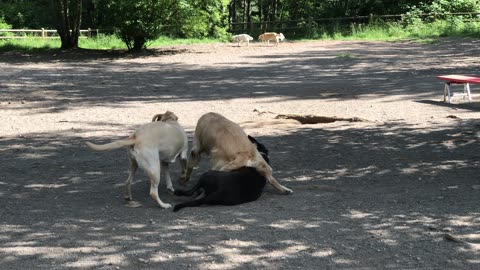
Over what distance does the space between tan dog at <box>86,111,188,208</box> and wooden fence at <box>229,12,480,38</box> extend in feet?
120

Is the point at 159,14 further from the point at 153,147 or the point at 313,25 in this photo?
the point at 153,147

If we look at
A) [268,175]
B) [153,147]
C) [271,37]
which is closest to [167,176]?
[153,147]

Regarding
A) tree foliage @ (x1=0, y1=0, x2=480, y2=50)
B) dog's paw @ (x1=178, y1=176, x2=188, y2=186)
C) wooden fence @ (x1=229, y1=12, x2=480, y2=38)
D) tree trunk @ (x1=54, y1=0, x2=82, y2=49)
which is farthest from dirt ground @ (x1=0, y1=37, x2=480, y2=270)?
wooden fence @ (x1=229, y1=12, x2=480, y2=38)

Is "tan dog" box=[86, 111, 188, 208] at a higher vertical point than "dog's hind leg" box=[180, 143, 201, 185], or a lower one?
higher

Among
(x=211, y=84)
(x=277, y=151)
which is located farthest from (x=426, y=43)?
(x=277, y=151)

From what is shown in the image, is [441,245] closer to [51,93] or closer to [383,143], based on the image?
[383,143]

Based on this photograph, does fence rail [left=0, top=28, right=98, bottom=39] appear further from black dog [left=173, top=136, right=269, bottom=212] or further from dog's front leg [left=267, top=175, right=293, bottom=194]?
black dog [left=173, top=136, right=269, bottom=212]

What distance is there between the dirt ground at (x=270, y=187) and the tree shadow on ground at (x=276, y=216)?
0.02 meters

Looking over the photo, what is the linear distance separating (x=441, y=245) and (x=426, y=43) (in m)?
27.5

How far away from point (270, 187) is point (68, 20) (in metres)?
28.7

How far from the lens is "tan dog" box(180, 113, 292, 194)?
636 centimetres

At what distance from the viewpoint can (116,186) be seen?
698cm

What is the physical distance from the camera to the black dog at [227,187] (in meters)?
6.00

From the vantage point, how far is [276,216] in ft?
18.7
